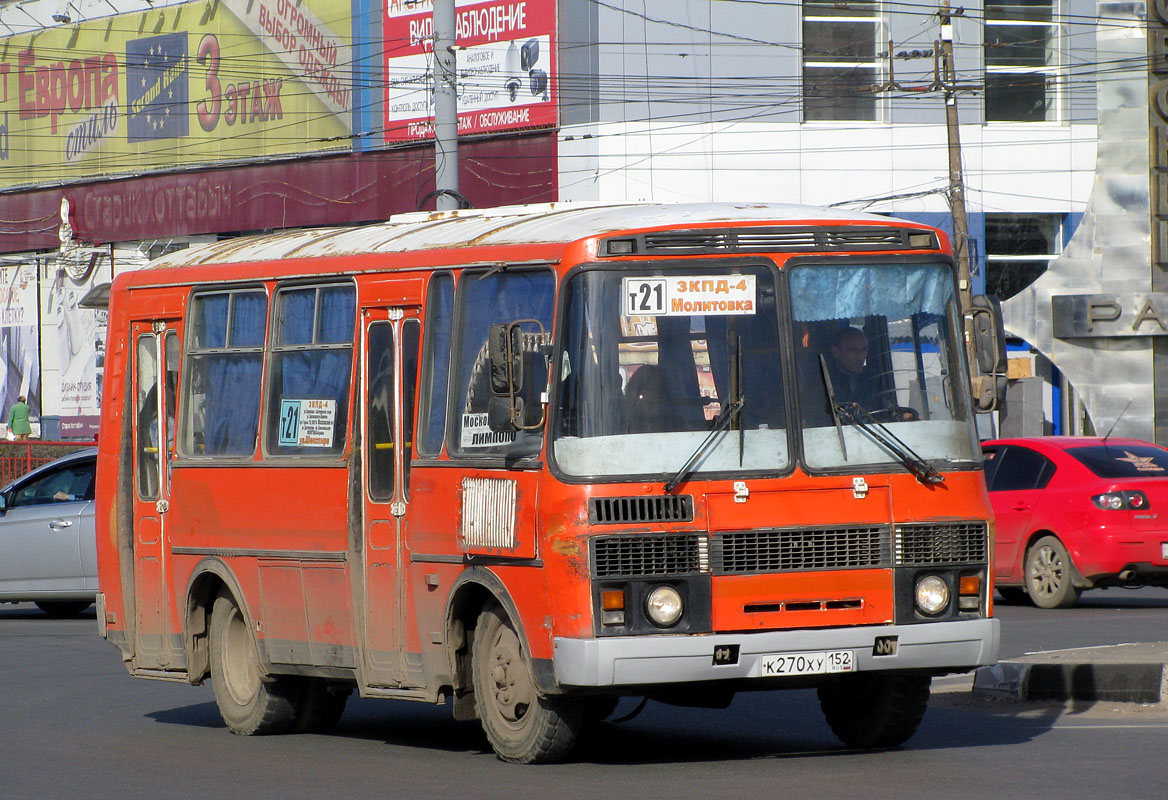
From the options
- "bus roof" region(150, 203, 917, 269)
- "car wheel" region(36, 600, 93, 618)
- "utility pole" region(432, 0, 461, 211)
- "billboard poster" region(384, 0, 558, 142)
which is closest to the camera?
"bus roof" region(150, 203, 917, 269)

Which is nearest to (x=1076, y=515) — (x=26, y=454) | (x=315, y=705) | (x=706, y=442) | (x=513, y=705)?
(x=315, y=705)

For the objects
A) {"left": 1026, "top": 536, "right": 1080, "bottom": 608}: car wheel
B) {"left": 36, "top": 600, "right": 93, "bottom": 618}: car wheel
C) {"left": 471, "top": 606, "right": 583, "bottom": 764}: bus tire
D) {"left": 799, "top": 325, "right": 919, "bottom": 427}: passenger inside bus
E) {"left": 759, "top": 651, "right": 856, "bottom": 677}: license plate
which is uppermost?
{"left": 799, "top": 325, "right": 919, "bottom": 427}: passenger inside bus

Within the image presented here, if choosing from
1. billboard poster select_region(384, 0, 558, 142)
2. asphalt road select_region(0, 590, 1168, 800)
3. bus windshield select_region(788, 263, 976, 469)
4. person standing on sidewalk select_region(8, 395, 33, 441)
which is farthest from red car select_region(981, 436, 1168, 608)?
person standing on sidewalk select_region(8, 395, 33, 441)

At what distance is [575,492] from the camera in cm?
815

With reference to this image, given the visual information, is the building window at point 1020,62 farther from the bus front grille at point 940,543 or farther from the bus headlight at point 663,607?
the bus headlight at point 663,607

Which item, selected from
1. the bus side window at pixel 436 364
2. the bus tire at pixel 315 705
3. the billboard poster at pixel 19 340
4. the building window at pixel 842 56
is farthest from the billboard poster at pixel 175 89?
the bus side window at pixel 436 364

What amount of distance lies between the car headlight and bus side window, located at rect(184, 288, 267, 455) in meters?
3.85

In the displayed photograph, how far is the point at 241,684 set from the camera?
35.8 ft

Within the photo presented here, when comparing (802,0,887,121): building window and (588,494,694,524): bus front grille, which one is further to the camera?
(802,0,887,121): building window

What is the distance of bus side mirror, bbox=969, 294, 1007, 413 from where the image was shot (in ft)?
29.3

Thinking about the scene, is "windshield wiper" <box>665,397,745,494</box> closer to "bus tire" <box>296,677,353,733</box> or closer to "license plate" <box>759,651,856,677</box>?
"license plate" <box>759,651,856,677</box>

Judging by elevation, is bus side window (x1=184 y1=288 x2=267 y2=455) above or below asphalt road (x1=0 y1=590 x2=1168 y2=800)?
above

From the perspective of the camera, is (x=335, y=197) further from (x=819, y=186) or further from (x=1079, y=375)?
(x=1079, y=375)

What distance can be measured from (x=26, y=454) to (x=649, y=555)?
82.0 feet
